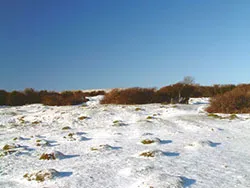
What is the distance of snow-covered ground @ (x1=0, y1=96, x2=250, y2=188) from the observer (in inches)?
197

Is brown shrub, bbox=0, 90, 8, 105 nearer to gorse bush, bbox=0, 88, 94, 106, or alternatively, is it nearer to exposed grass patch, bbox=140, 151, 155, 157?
gorse bush, bbox=0, 88, 94, 106

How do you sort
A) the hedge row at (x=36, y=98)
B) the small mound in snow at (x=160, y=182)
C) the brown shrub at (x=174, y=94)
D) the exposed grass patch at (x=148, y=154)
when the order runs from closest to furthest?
1. the small mound in snow at (x=160, y=182)
2. the exposed grass patch at (x=148, y=154)
3. the brown shrub at (x=174, y=94)
4. the hedge row at (x=36, y=98)

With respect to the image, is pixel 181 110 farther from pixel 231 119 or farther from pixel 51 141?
pixel 51 141

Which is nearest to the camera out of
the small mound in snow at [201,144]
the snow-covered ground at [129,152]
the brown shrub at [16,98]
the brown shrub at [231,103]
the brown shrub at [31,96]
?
the snow-covered ground at [129,152]

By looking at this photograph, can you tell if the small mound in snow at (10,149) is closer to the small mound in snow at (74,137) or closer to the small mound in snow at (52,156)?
the small mound in snow at (52,156)

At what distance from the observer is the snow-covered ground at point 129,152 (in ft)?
16.4

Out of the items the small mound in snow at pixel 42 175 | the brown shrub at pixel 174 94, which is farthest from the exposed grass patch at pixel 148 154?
the brown shrub at pixel 174 94

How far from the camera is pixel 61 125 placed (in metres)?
11.8

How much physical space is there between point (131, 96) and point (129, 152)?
12.0 metres

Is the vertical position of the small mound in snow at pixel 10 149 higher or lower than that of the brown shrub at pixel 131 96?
lower

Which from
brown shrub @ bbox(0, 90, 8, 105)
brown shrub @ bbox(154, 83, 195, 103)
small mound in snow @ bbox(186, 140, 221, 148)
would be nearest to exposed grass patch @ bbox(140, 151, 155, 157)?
small mound in snow @ bbox(186, 140, 221, 148)

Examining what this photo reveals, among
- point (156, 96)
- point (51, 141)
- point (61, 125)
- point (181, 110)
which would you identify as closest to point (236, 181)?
point (51, 141)

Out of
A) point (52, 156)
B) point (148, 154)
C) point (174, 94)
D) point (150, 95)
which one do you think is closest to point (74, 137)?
point (52, 156)

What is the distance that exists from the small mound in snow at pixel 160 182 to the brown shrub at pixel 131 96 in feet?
45.2
